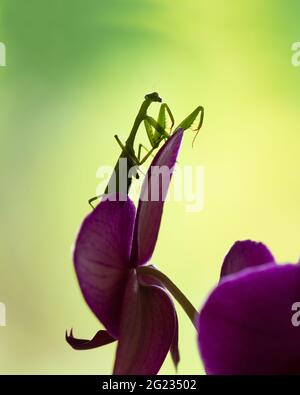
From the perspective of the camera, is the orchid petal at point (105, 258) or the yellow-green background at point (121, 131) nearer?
the orchid petal at point (105, 258)

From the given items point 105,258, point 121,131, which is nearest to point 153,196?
point 105,258

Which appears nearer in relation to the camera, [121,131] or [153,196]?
[153,196]

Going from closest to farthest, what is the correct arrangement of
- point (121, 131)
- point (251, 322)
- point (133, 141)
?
point (251, 322) < point (133, 141) < point (121, 131)

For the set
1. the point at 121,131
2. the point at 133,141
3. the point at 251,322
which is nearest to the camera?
the point at 251,322

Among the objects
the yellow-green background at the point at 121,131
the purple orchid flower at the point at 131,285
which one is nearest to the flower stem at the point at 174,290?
the purple orchid flower at the point at 131,285

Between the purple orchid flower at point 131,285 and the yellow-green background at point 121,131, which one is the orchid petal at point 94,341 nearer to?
the purple orchid flower at point 131,285

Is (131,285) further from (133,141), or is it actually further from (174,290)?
(133,141)

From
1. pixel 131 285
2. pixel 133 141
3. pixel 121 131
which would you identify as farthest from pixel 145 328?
pixel 121 131
